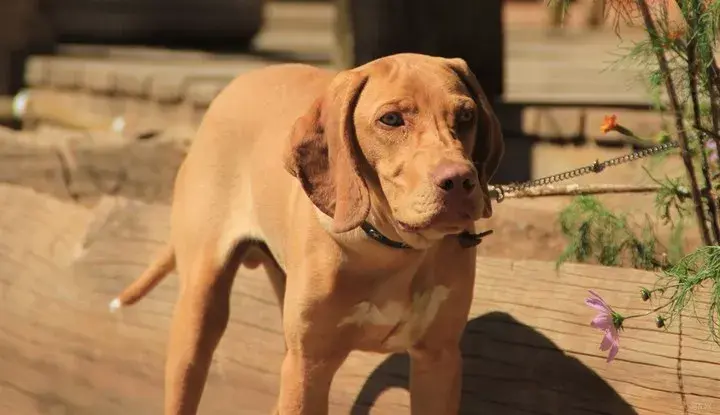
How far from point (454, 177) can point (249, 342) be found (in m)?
1.89

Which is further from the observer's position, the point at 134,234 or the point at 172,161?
the point at 172,161

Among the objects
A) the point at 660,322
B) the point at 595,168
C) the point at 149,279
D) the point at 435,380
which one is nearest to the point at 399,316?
the point at 435,380

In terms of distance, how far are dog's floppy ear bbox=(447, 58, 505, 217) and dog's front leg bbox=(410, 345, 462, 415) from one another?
1.66ft

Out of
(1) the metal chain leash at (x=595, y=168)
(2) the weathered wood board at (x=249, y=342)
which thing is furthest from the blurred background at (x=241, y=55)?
(2) the weathered wood board at (x=249, y=342)

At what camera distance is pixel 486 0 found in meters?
6.18

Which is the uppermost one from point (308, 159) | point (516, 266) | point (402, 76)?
point (402, 76)

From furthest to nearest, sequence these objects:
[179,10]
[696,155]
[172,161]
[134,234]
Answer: [179,10] < [172,161] < [134,234] < [696,155]

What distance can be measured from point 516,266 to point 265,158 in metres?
0.99

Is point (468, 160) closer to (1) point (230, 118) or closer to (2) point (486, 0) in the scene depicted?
(1) point (230, 118)

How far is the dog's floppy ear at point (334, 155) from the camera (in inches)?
128

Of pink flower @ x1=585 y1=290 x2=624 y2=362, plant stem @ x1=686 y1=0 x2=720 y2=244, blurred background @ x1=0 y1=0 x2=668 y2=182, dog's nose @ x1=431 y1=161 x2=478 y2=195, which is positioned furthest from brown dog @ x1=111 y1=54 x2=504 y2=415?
blurred background @ x1=0 y1=0 x2=668 y2=182

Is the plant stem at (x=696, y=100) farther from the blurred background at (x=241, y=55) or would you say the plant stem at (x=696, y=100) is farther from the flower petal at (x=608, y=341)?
the flower petal at (x=608, y=341)

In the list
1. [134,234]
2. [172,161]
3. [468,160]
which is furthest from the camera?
[172,161]

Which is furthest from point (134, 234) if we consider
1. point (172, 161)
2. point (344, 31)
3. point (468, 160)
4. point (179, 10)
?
point (179, 10)
